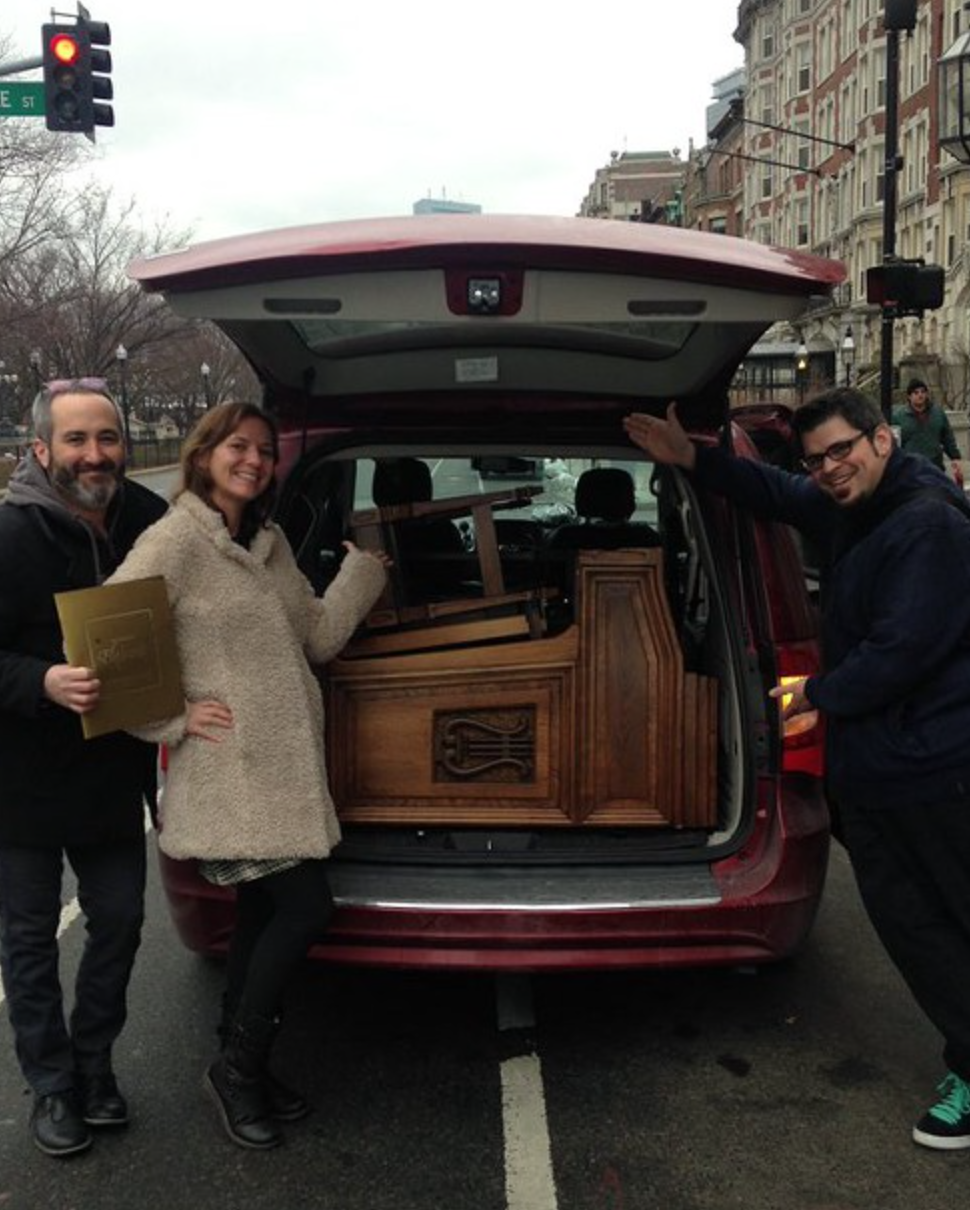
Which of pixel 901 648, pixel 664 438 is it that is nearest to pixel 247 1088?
pixel 901 648

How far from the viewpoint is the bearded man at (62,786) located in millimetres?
2760

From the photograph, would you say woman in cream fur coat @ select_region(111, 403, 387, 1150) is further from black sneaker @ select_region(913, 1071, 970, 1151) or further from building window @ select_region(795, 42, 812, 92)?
building window @ select_region(795, 42, 812, 92)

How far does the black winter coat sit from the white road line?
119 cm

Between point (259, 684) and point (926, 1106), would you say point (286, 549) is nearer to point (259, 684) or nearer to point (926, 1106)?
point (259, 684)

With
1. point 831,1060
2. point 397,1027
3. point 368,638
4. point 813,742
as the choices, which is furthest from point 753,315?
point 397,1027

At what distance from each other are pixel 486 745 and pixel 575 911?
74cm

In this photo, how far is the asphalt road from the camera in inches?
107

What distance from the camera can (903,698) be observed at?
2.75 meters

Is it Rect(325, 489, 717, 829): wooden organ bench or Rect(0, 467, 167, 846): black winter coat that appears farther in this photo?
Rect(325, 489, 717, 829): wooden organ bench

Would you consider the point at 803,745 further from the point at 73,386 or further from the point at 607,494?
the point at 73,386

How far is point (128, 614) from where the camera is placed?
2.62 m

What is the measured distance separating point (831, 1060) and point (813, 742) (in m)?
0.88

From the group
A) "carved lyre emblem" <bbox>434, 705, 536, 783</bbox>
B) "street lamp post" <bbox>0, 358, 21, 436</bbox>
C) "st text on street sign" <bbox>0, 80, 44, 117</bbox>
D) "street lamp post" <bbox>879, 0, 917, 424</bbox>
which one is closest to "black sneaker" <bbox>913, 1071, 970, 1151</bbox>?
"carved lyre emblem" <bbox>434, 705, 536, 783</bbox>

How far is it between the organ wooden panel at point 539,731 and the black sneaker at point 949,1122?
94cm
